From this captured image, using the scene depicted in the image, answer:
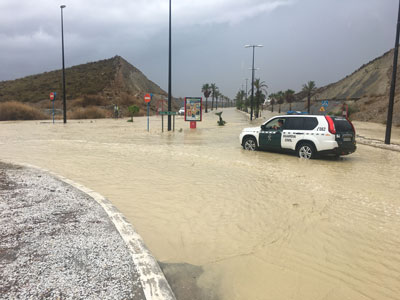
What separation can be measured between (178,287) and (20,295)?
4.88ft

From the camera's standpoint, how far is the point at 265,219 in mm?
5520

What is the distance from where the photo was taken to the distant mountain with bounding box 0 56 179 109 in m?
62.8

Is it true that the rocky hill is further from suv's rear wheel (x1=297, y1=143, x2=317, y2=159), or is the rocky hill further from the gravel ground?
the gravel ground

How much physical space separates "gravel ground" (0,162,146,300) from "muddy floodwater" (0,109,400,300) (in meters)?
0.67

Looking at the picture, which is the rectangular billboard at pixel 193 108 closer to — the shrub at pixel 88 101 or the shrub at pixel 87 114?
the shrub at pixel 87 114

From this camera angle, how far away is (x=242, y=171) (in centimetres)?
950

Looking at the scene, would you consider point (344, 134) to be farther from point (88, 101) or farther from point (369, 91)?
point (369, 91)

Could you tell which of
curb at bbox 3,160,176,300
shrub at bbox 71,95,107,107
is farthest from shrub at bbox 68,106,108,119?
curb at bbox 3,160,176,300

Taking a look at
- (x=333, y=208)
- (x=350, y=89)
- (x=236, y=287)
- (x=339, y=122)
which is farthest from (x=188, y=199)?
(x=350, y=89)

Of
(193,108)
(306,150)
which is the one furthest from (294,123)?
(193,108)

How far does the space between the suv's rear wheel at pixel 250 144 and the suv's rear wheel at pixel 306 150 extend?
2.14 metres

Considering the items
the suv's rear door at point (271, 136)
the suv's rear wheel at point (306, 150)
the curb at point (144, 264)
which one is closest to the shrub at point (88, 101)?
the suv's rear door at point (271, 136)

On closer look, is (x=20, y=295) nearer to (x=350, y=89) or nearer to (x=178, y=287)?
(x=178, y=287)

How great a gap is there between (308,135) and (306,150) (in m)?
0.56
